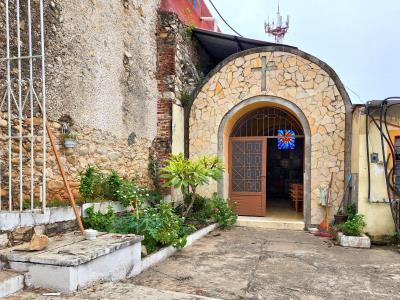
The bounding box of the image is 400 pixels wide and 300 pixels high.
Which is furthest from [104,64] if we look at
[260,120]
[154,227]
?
[260,120]

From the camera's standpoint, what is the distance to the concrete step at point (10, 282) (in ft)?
10.4

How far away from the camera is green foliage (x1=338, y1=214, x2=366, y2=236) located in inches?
255

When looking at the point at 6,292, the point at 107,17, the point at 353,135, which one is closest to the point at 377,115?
the point at 353,135

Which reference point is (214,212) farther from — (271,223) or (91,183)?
(91,183)

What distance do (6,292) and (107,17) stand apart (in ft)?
15.7

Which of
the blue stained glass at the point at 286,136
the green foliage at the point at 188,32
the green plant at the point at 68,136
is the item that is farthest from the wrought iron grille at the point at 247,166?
the green plant at the point at 68,136

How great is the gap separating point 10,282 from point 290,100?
6754mm

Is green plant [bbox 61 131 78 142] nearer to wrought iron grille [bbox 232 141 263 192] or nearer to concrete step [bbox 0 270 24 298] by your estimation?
concrete step [bbox 0 270 24 298]

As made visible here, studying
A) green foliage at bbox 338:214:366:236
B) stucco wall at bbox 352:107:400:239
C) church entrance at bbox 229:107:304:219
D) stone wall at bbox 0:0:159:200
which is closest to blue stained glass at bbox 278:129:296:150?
church entrance at bbox 229:107:304:219

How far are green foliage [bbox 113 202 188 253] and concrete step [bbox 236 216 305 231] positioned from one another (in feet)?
9.65

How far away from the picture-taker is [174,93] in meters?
8.27

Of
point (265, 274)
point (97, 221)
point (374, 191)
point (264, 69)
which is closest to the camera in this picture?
point (265, 274)

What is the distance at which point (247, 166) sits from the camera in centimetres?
883

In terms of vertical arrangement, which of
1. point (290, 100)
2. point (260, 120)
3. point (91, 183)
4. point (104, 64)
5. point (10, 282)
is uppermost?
point (104, 64)
